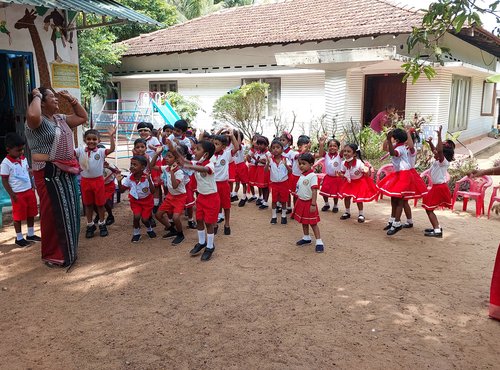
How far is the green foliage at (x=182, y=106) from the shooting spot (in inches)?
621

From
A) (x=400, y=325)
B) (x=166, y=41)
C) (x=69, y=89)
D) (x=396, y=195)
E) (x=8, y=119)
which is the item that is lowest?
(x=400, y=325)

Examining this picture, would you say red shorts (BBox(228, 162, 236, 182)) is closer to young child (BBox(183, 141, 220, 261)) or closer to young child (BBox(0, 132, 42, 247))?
young child (BBox(183, 141, 220, 261))

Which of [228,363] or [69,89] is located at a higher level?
[69,89]

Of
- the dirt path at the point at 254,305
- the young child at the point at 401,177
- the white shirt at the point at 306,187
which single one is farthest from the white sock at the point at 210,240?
the young child at the point at 401,177

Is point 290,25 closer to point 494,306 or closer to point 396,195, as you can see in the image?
point 396,195

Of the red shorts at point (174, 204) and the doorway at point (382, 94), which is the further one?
the doorway at point (382, 94)

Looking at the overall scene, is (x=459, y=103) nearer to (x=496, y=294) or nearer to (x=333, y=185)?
(x=333, y=185)

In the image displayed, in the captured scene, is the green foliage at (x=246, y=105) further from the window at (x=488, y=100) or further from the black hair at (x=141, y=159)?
the window at (x=488, y=100)

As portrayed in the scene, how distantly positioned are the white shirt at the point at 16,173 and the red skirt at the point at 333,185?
4006mm

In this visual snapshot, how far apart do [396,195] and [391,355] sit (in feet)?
9.98

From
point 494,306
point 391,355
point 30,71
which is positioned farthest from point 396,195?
point 30,71

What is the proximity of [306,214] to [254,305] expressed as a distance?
5.42ft

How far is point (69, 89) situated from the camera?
661cm

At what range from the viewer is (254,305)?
3676 mm
